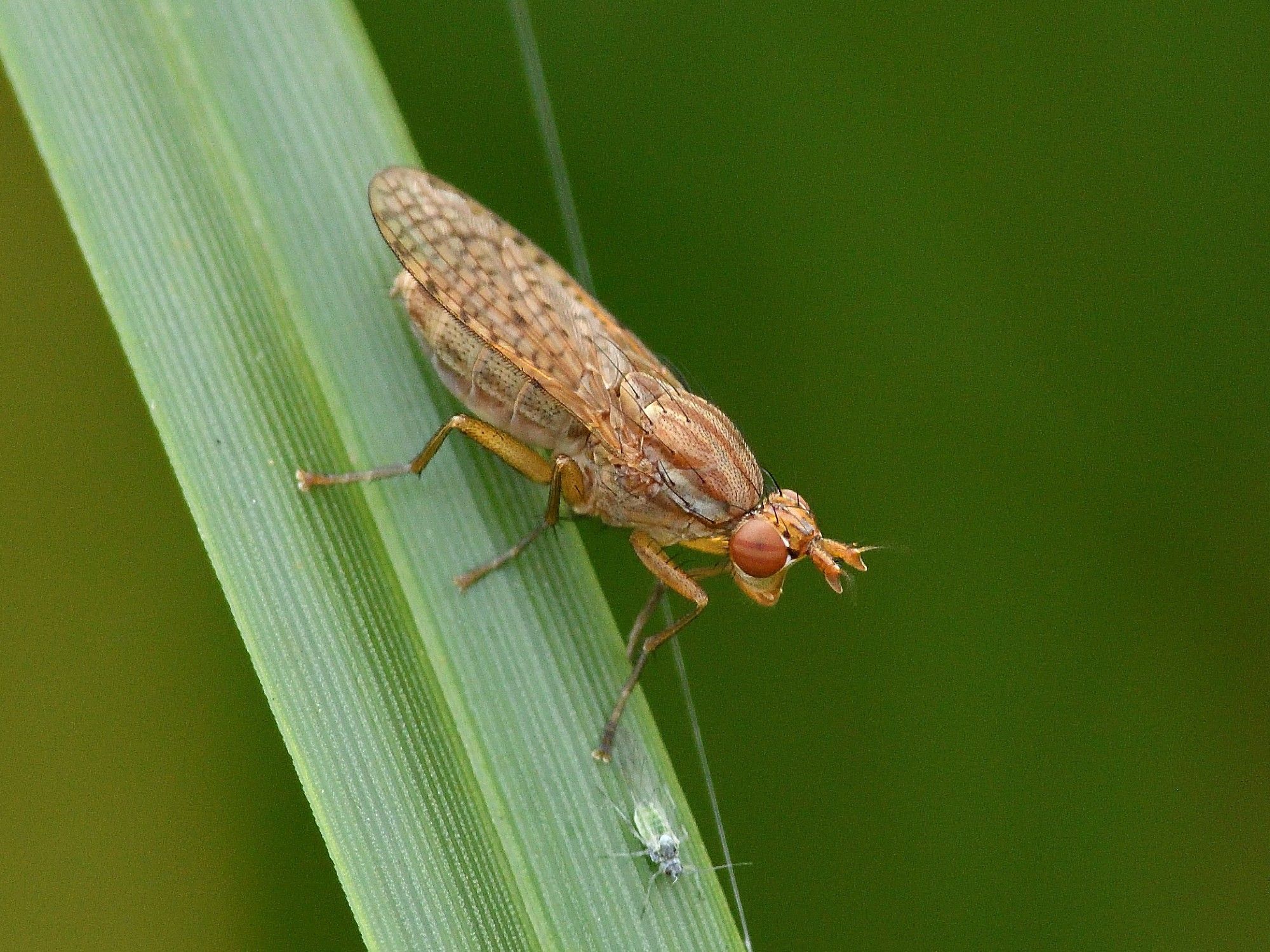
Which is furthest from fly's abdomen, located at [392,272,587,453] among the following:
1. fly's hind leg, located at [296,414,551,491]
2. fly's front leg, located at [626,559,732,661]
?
fly's front leg, located at [626,559,732,661]

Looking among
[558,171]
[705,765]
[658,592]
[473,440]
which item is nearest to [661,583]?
[658,592]

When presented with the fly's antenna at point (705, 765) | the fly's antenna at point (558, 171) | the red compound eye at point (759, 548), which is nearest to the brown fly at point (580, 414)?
the red compound eye at point (759, 548)

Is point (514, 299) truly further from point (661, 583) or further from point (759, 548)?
point (759, 548)

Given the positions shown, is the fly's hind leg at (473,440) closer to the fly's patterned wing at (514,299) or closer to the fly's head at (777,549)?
the fly's patterned wing at (514,299)

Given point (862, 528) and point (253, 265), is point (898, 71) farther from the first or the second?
point (253, 265)

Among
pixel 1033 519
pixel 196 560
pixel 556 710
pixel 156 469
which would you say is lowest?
pixel 1033 519

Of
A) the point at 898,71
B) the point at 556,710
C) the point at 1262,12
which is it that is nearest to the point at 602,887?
the point at 556,710
